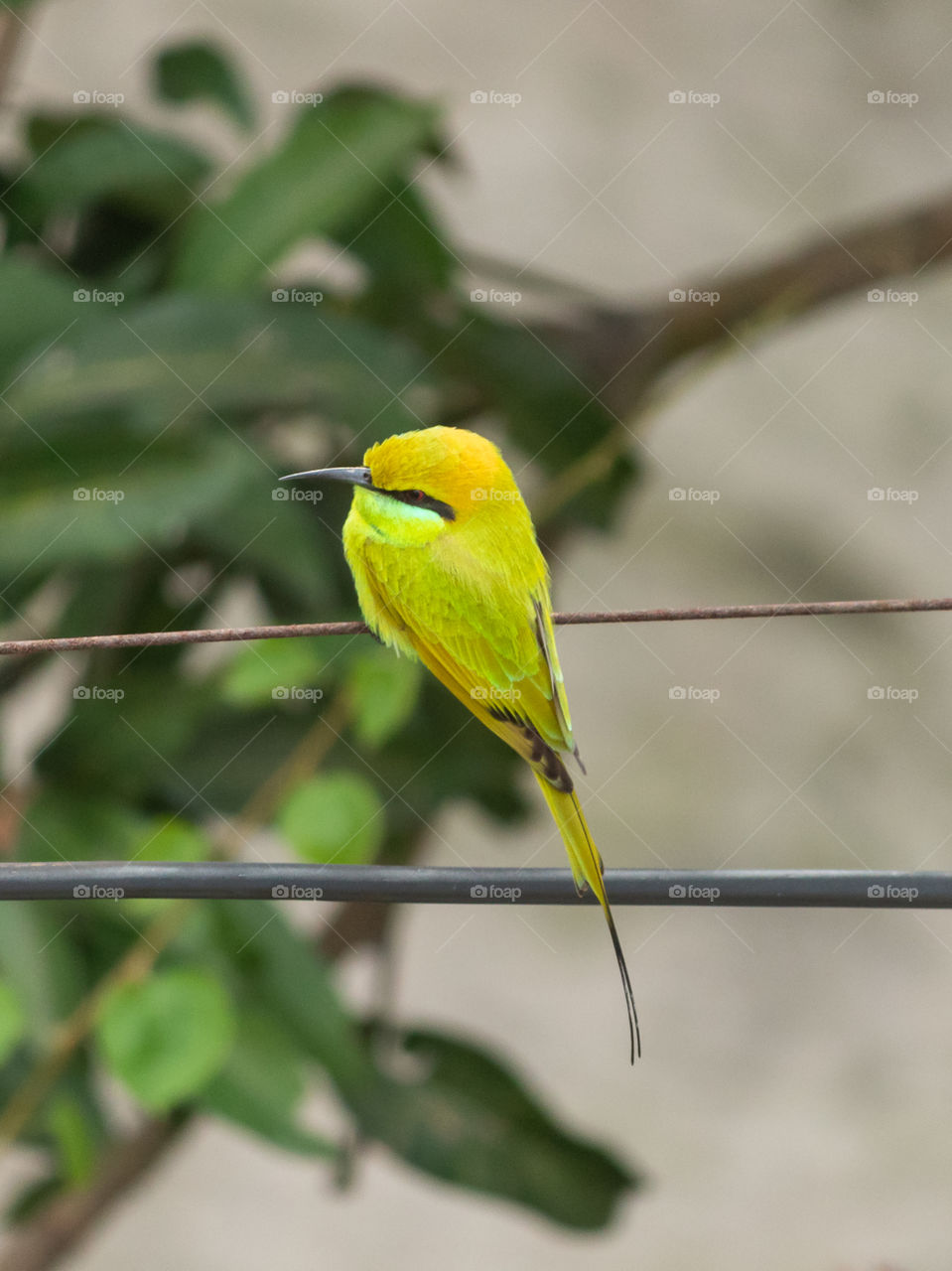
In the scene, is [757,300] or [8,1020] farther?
[757,300]

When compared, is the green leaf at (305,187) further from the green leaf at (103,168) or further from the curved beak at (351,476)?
the curved beak at (351,476)

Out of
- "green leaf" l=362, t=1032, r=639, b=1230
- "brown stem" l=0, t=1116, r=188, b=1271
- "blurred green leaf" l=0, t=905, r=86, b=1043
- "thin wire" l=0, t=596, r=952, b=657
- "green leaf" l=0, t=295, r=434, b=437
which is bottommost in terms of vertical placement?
"brown stem" l=0, t=1116, r=188, b=1271

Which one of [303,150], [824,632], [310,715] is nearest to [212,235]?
[303,150]

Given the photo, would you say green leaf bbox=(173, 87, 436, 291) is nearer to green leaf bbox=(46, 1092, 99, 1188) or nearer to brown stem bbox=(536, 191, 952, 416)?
brown stem bbox=(536, 191, 952, 416)

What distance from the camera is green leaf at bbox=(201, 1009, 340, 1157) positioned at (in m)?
1.04

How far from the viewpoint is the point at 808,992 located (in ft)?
8.08

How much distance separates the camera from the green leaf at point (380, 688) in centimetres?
95

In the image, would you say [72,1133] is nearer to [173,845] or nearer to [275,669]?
[173,845]

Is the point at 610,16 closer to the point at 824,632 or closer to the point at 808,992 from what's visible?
the point at 824,632

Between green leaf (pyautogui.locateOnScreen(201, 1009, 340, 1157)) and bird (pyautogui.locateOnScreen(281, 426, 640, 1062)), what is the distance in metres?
0.47

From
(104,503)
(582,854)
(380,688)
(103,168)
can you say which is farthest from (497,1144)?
(103,168)

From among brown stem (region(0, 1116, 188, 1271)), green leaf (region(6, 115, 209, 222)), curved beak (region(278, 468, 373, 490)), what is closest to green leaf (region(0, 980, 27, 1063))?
brown stem (region(0, 1116, 188, 1271))

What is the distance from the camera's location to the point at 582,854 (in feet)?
1.64

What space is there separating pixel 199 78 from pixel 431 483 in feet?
2.38
